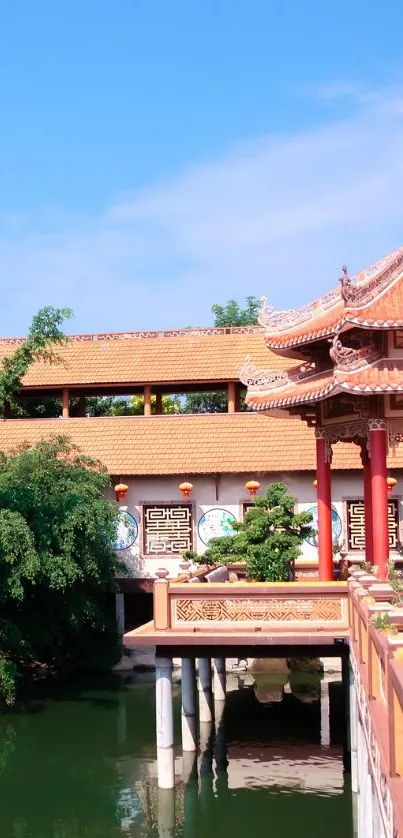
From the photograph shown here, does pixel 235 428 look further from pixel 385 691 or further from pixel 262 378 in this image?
pixel 385 691

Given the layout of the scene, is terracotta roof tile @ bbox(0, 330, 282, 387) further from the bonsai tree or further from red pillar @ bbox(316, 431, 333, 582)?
the bonsai tree

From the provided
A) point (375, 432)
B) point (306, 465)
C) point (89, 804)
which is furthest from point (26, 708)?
point (375, 432)

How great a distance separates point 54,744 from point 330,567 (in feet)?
15.5

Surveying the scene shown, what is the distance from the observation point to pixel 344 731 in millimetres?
13289

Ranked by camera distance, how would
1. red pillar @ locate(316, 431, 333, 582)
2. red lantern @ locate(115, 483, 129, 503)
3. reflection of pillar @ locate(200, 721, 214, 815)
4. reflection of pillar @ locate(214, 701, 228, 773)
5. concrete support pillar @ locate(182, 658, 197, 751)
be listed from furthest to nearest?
red lantern @ locate(115, 483, 129, 503) → red pillar @ locate(316, 431, 333, 582) → reflection of pillar @ locate(214, 701, 228, 773) → concrete support pillar @ locate(182, 658, 197, 751) → reflection of pillar @ locate(200, 721, 214, 815)

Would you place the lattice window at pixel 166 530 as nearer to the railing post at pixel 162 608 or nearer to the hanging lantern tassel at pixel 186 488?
the hanging lantern tassel at pixel 186 488

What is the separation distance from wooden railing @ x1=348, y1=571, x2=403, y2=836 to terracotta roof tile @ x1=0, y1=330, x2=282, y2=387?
1167 cm

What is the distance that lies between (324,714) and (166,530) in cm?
490

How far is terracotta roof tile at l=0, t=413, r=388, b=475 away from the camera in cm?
1705

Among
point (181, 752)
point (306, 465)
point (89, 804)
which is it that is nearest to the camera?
point (89, 804)

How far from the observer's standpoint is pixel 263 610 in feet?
32.4

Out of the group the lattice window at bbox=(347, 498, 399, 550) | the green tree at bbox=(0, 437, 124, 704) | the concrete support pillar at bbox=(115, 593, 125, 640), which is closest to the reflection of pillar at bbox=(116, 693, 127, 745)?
the green tree at bbox=(0, 437, 124, 704)

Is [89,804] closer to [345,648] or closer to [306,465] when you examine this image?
[345,648]

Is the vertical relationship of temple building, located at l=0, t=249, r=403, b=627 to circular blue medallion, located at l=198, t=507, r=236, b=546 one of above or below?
above
